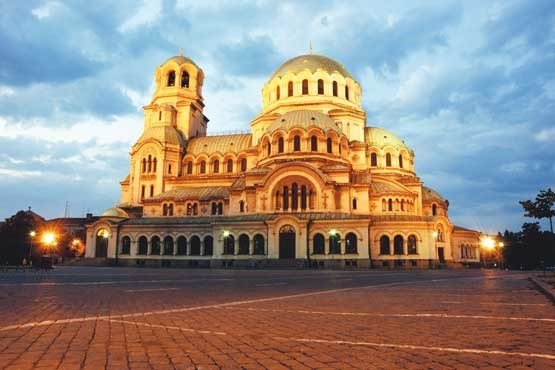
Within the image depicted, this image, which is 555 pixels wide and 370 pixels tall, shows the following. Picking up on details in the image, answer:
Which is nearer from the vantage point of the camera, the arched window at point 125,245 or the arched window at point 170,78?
the arched window at point 125,245

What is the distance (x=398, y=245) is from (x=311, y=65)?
103ft

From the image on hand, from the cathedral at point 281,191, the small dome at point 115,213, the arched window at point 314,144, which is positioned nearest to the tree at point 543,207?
the cathedral at point 281,191

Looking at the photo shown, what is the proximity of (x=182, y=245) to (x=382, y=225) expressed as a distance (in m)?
25.2

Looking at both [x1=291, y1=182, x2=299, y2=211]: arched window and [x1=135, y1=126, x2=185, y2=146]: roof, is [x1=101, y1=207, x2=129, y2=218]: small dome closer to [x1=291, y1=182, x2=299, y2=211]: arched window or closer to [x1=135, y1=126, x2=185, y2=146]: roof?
[x1=135, y1=126, x2=185, y2=146]: roof

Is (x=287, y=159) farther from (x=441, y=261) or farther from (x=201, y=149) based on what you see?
(x=441, y=261)

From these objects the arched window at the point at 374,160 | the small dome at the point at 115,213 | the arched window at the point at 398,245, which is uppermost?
the arched window at the point at 374,160

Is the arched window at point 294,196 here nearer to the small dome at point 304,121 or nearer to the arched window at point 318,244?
the arched window at point 318,244

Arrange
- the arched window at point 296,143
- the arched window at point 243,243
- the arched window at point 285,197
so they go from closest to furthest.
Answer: the arched window at point 243,243 < the arched window at point 285,197 < the arched window at point 296,143

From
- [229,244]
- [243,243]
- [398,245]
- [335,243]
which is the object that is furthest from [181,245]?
[398,245]

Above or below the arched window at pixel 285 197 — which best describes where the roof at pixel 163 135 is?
above

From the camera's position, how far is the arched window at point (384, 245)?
170 ft

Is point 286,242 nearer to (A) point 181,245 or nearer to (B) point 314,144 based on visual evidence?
(B) point 314,144

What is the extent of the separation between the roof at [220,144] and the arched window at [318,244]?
22418 mm

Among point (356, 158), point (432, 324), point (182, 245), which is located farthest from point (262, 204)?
point (432, 324)
